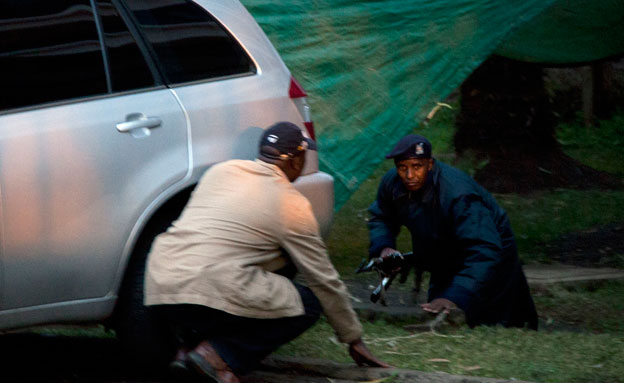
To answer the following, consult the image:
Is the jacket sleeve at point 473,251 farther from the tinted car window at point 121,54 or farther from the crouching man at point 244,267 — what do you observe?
the tinted car window at point 121,54

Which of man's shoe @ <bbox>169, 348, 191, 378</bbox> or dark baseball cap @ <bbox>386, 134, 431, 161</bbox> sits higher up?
dark baseball cap @ <bbox>386, 134, 431, 161</bbox>

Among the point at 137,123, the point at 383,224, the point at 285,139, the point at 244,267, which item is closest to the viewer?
the point at 244,267

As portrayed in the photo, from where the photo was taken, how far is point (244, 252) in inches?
163

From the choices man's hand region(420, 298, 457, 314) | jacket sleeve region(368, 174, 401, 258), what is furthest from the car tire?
jacket sleeve region(368, 174, 401, 258)

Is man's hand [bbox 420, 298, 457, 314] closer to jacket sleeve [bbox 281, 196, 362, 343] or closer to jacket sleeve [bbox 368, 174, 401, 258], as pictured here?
jacket sleeve [bbox 368, 174, 401, 258]

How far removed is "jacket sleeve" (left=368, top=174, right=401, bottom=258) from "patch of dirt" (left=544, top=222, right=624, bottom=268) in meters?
2.63

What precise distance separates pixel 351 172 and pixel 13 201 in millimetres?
3242

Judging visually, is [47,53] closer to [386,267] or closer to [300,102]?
[300,102]

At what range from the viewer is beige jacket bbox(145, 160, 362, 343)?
4.09m

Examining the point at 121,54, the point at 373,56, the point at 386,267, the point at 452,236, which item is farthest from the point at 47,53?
the point at 373,56

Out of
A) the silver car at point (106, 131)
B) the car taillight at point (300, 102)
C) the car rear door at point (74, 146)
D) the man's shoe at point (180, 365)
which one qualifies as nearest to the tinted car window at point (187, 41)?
the silver car at point (106, 131)

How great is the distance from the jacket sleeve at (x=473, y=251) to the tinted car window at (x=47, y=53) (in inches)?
81.5

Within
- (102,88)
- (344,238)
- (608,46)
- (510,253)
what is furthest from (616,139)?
(102,88)

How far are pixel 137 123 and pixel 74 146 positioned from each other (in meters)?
0.32
